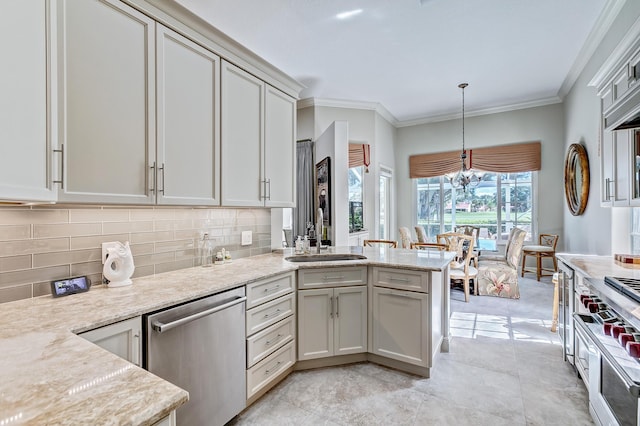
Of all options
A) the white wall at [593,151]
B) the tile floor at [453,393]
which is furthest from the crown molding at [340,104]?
the tile floor at [453,393]

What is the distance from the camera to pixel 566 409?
1932mm

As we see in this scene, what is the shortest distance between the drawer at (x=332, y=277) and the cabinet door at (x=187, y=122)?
88 centimetres

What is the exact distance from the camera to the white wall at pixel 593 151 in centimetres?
290

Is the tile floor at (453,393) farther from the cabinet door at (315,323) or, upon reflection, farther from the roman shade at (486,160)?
the roman shade at (486,160)

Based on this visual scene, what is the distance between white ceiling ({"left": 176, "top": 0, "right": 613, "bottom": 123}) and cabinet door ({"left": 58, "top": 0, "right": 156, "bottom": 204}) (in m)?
1.46

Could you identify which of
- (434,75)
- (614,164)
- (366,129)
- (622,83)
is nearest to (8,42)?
(622,83)

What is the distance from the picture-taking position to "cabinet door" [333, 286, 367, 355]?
2.43 meters

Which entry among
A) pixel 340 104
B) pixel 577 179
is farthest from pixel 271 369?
pixel 577 179

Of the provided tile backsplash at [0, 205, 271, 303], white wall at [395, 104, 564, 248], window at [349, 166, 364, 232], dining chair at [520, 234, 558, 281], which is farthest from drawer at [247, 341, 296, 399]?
white wall at [395, 104, 564, 248]

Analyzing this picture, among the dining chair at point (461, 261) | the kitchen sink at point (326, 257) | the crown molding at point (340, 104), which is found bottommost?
the dining chair at point (461, 261)

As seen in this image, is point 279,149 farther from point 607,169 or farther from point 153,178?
point 607,169

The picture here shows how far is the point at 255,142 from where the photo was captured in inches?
97.4

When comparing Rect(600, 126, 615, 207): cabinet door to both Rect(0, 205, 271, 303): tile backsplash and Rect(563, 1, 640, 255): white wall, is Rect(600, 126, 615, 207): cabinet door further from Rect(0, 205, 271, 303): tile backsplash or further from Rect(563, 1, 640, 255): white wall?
Rect(0, 205, 271, 303): tile backsplash

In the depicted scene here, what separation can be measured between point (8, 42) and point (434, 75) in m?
4.41
